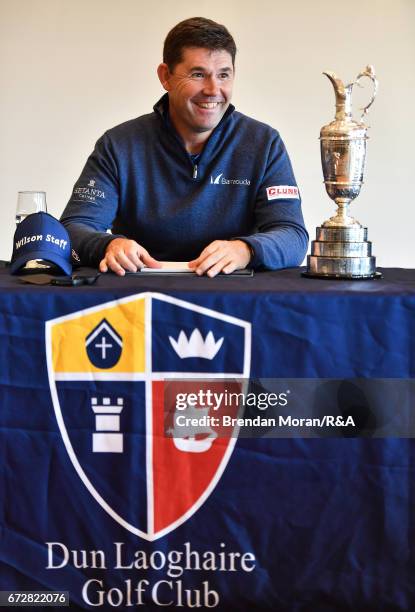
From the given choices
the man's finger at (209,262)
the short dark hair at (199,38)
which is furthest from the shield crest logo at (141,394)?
the short dark hair at (199,38)

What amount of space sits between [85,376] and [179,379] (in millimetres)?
152

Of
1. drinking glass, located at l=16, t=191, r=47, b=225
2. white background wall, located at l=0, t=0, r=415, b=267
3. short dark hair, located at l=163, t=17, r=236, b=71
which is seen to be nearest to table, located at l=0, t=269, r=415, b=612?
drinking glass, located at l=16, t=191, r=47, b=225

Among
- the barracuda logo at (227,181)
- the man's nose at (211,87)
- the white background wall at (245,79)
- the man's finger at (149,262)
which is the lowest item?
the man's finger at (149,262)

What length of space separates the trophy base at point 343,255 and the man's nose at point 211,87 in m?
0.62

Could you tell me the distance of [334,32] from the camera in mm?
3844

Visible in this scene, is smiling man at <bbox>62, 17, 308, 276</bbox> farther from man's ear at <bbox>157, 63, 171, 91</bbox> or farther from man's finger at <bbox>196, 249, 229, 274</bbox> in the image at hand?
man's finger at <bbox>196, 249, 229, 274</bbox>

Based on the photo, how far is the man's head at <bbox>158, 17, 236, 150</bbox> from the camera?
2168 mm

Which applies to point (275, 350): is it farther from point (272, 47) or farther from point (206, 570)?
point (272, 47)

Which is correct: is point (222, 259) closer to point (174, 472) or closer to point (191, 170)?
point (174, 472)

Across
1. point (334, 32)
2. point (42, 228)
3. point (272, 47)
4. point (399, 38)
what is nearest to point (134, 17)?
point (272, 47)

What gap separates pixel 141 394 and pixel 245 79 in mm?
2716

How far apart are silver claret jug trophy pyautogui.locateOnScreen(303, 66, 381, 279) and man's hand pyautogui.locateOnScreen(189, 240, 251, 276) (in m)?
0.14

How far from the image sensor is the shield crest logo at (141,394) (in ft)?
4.75

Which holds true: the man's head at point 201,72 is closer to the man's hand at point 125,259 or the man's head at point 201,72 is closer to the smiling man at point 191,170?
the smiling man at point 191,170
